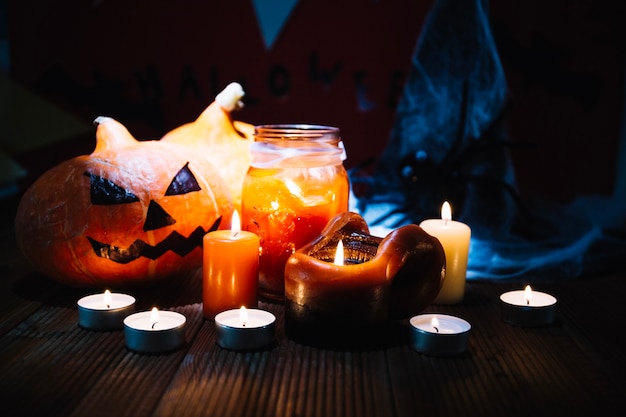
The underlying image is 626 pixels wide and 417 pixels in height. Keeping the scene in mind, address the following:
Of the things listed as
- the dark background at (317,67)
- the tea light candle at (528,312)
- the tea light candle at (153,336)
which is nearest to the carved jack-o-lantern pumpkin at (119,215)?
the tea light candle at (153,336)

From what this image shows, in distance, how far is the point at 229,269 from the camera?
1.05 metres

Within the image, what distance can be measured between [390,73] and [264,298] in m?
1.20

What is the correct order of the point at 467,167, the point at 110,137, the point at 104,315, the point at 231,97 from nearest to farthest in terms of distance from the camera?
the point at 104,315 → the point at 110,137 → the point at 231,97 → the point at 467,167

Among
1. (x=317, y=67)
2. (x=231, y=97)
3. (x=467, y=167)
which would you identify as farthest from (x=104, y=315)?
(x=317, y=67)

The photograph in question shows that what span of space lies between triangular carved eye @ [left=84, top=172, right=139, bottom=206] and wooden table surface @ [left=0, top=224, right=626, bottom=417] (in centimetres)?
20

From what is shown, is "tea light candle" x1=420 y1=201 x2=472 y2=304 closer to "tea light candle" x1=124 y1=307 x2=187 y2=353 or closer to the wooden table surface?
the wooden table surface

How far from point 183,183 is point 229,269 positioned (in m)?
0.25

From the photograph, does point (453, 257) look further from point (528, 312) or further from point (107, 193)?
point (107, 193)

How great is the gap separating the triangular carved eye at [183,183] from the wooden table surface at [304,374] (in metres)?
0.22

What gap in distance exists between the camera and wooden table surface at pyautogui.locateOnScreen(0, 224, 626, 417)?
2.56 feet

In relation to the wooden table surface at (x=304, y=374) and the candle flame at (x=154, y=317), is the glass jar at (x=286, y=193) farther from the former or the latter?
the candle flame at (x=154, y=317)

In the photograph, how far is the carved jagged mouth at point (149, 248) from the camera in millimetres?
1145

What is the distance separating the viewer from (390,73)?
2.17m

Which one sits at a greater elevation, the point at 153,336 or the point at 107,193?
the point at 107,193
